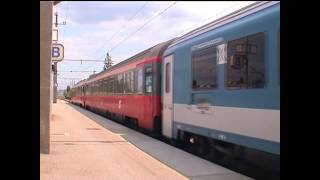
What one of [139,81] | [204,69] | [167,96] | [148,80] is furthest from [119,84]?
[204,69]

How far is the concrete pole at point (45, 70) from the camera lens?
11.4 meters

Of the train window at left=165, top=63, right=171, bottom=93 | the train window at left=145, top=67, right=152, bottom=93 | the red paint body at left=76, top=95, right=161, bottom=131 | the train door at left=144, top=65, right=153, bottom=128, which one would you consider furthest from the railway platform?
the train window at left=145, top=67, right=152, bottom=93

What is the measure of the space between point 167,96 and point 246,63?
19.3 feet

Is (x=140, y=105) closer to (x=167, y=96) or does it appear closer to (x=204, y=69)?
(x=167, y=96)

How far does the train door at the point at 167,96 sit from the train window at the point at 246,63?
15.0 feet

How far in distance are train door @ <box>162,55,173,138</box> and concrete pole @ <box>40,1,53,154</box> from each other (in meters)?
3.65

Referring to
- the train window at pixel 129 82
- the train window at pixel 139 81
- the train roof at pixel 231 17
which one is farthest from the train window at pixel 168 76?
the train window at pixel 129 82

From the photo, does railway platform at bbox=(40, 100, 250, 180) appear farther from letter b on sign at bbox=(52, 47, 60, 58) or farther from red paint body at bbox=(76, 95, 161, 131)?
letter b on sign at bbox=(52, 47, 60, 58)

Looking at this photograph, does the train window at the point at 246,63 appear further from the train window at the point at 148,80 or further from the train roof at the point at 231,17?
the train window at the point at 148,80

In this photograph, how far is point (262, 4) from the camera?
28.7 feet
